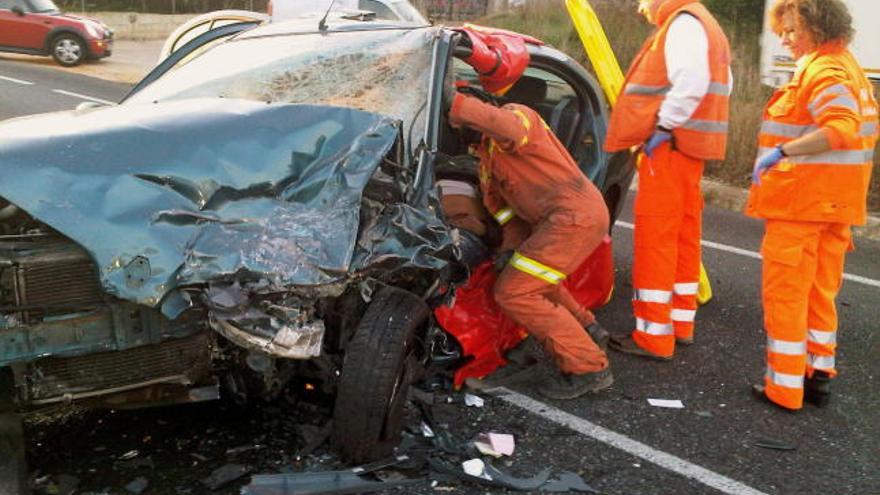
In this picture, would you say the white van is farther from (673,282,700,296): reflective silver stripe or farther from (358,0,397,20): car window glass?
(673,282,700,296): reflective silver stripe

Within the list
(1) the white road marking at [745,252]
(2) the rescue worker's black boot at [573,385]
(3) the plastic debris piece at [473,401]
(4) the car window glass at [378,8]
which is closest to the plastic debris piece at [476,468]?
(3) the plastic debris piece at [473,401]

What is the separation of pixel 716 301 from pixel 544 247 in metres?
1.88

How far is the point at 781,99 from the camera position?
3930 mm

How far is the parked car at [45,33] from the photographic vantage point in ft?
53.3

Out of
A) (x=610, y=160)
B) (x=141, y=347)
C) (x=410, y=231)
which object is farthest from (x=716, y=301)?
(x=141, y=347)

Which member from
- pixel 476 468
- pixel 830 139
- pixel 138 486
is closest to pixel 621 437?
pixel 476 468

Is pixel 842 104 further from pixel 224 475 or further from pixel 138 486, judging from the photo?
pixel 138 486

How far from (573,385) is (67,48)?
15.0 m

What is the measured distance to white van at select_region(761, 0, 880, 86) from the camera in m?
9.73

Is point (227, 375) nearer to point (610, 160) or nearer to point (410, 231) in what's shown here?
point (410, 231)

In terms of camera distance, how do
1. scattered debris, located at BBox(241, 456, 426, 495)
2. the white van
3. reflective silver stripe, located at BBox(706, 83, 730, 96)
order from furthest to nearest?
the white van
reflective silver stripe, located at BBox(706, 83, 730, 96)
scattered debris, located at BBox(241, 456, 426, 495)

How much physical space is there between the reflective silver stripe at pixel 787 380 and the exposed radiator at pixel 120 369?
239 cm

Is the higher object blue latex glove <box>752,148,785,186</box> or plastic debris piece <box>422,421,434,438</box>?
blue latex glove <box>752,148,785,186</box>

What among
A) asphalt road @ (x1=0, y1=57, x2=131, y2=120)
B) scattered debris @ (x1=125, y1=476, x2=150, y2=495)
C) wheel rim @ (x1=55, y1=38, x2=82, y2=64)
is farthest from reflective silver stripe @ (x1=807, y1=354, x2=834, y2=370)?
wheel rim @ (x1=55, y1=38, x2=82, y2=64)
